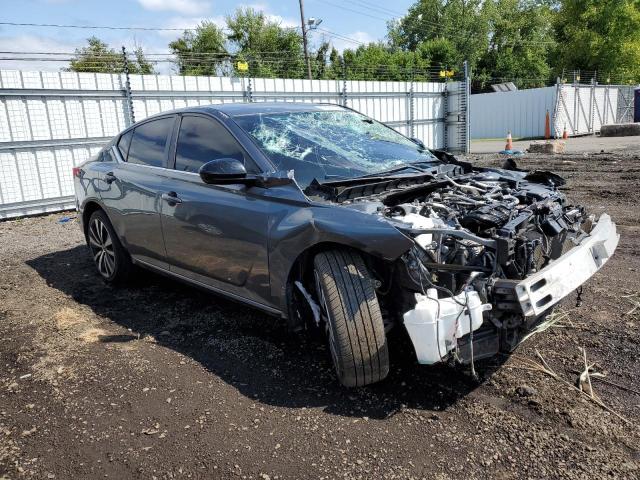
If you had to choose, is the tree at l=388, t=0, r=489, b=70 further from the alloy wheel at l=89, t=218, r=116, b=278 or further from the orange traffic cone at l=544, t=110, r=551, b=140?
the alloy wheel at l=89, t=218, r=116, b=278

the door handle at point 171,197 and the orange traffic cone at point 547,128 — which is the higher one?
the door handle at point 171,197

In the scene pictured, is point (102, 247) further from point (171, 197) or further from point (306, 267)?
point (306, 267)

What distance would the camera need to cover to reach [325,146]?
3.79 metres

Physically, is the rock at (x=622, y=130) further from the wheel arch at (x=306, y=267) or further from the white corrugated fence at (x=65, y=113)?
the wheel arch at (x=306, y=267)

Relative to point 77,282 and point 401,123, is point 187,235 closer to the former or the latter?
point 77,282

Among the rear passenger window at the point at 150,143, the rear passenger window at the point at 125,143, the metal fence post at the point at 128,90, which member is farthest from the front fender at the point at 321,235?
the metal fence post at the point at 128,90

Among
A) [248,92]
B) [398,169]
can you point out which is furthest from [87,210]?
[248,92]

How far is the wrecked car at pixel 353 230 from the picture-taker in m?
2.69

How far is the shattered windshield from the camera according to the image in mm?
3527

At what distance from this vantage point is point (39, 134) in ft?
31.7

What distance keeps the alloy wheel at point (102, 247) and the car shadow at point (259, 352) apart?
0.69 ft

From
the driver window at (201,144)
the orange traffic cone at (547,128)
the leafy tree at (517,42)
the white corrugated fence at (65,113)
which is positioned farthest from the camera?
the leafy tree at (517,42)

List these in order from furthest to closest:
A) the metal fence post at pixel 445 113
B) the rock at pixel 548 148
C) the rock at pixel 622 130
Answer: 1. the rock at pixel 622 130
2. the metal fence post at pixel 445 113
3. the rock at pixel 548 148

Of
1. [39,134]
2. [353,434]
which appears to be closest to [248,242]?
[353,434]
